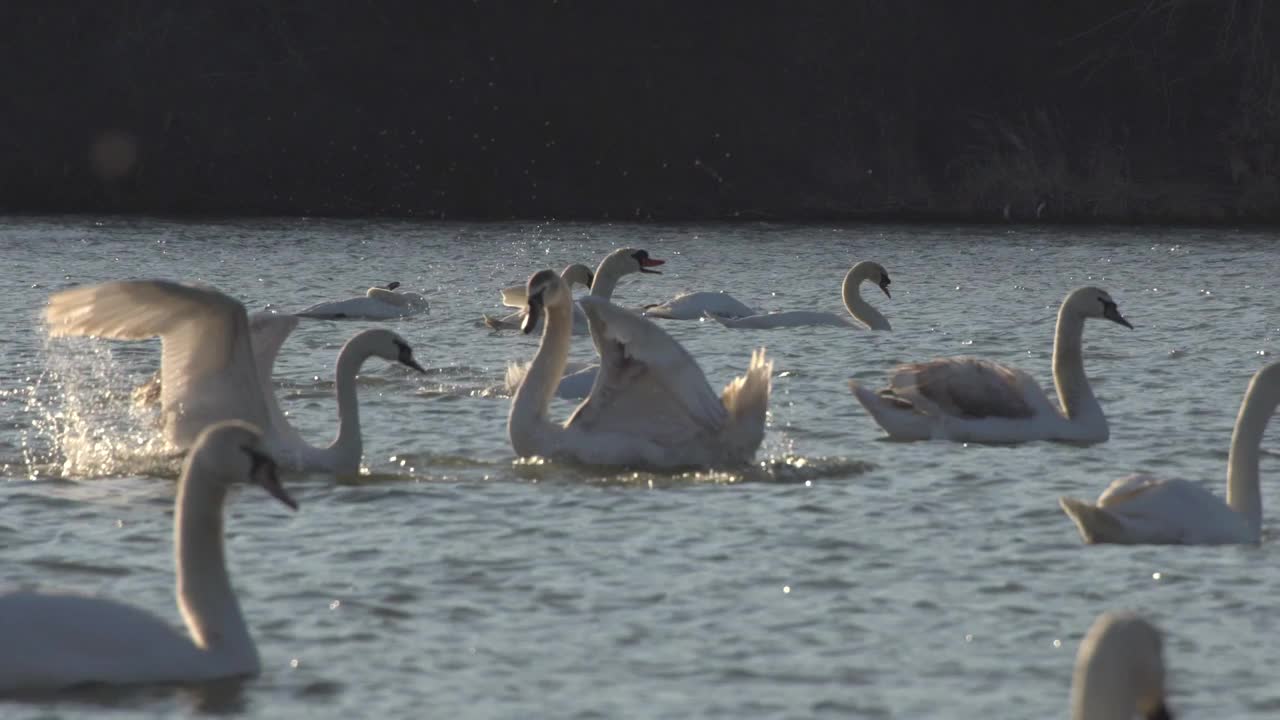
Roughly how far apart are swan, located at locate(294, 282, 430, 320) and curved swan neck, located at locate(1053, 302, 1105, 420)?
810cm

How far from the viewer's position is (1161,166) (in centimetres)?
3759

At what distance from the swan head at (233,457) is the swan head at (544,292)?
4.11m

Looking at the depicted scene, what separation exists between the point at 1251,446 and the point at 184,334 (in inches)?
164

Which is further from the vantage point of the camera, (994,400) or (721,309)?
(721,309)

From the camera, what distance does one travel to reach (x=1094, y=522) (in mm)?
8367

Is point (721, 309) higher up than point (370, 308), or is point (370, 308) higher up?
point (721, 309)

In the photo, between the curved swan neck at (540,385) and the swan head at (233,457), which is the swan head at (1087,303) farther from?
the swan head at (233,457)

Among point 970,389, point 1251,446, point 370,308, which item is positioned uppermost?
point 1251,446

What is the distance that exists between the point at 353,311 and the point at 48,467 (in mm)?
8934

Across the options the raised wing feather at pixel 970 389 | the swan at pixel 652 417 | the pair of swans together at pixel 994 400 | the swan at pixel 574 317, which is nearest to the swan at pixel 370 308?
the swan at pixel 574 317

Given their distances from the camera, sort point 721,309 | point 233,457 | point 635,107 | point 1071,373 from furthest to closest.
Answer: point 635,107 → point 721,309 → point 1071,373 → point 233,457

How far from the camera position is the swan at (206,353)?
9.25m

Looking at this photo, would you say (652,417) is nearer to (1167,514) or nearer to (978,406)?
(978,406)

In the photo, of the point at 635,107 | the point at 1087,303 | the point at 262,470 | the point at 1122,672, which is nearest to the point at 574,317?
the point at 1087,303
